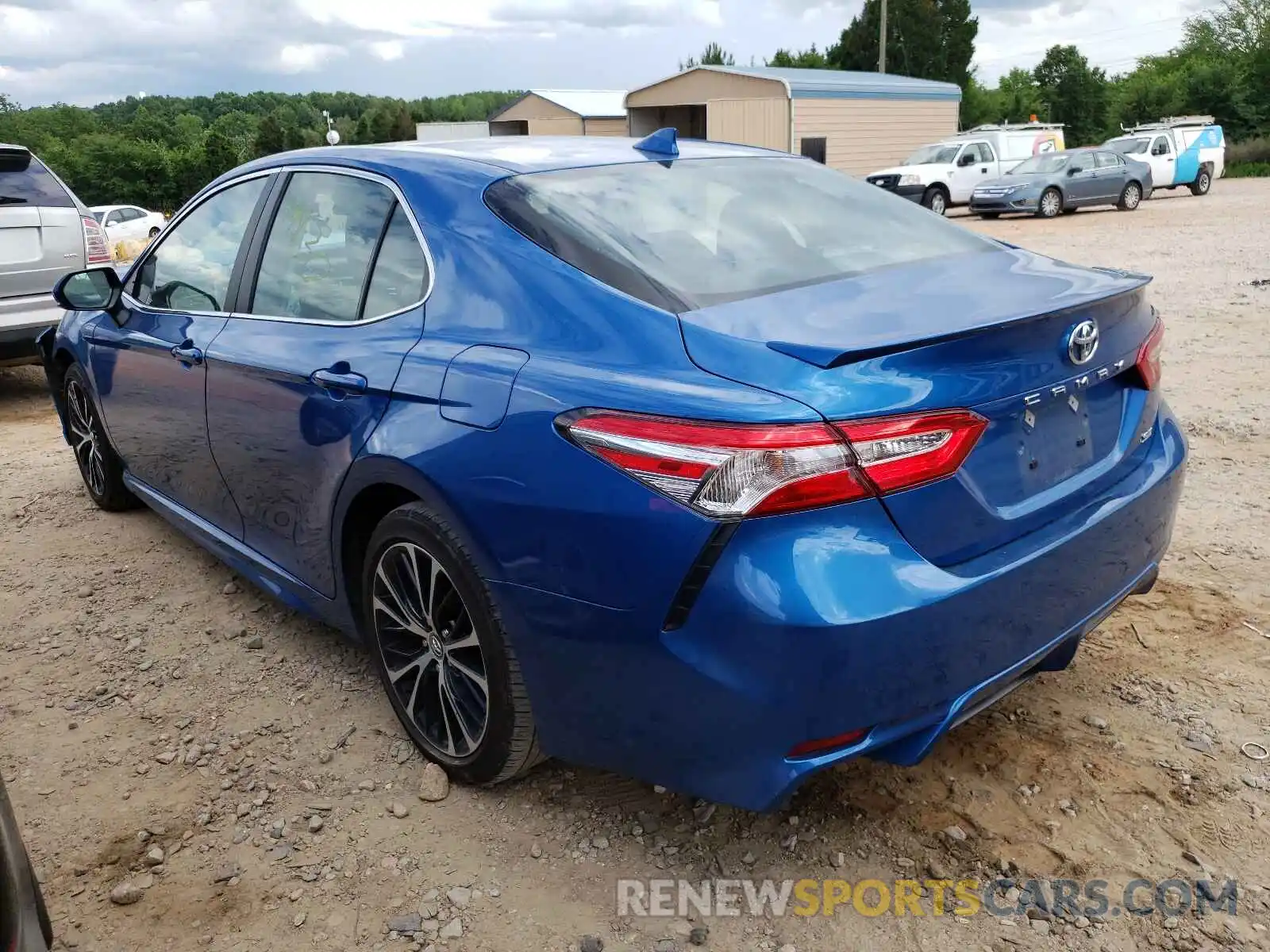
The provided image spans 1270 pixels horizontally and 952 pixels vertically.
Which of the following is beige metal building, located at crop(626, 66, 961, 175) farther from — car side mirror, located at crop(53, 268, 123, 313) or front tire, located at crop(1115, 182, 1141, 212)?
car side mirror, located at crop(53, 268, 123, 313)

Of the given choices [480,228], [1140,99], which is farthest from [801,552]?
[1140,99]

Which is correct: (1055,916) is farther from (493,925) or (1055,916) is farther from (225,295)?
(225,295)

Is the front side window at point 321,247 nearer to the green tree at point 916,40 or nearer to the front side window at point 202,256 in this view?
the front side window at point 202,256

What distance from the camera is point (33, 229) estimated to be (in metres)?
7.56

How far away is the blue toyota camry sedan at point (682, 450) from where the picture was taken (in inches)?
78.4

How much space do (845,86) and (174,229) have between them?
29432 mm

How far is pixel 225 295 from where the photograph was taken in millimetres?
3584

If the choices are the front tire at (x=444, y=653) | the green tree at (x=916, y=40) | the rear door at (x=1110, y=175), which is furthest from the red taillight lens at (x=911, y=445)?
the green tree at (x=916, y=40)

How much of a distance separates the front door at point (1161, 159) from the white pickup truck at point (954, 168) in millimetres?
4331

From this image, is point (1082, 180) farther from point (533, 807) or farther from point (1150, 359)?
point (533, 807)

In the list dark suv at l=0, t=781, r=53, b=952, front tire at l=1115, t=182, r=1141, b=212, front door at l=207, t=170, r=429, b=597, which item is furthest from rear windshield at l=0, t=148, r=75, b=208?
front tire at l=1115, t=182, r=1141, b=212

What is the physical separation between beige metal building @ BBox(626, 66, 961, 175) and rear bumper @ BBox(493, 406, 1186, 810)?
26866mm

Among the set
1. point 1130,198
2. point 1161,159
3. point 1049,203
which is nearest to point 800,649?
point 1049,203

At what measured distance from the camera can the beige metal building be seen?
96.6 ft
